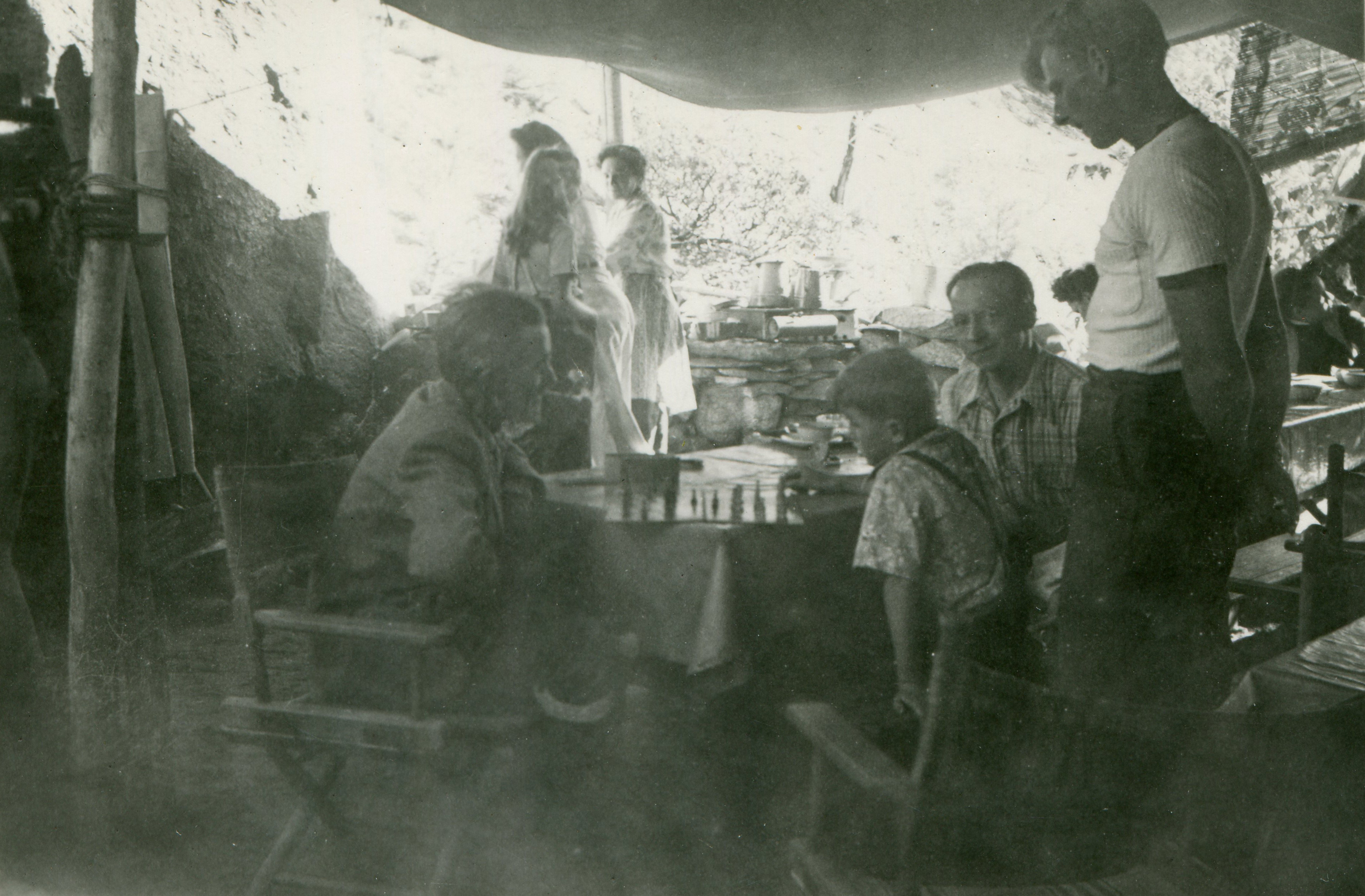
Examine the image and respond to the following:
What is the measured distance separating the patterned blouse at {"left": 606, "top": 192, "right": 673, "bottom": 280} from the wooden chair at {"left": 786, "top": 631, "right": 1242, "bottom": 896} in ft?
15.0

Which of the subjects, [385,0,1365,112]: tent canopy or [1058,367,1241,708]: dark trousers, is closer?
[1058,367,1241,708]: dark trousers

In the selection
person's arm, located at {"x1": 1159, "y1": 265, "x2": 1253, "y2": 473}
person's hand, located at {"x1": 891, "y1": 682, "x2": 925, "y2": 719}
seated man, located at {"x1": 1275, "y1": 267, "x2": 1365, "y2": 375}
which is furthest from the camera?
seated man, located at {"x1": 1275, "y1": 267, "x2": 1365, "y2": 375}

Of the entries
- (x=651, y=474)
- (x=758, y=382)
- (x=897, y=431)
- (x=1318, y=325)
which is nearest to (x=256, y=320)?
(x=651, y=474)

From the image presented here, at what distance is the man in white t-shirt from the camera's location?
5.49 ft

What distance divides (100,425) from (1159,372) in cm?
218

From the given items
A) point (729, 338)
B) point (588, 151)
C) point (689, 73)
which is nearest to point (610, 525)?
point (689, 73)

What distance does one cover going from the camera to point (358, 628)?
74.7 inches

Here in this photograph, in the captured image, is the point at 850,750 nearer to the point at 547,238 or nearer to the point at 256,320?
the point at 256,320

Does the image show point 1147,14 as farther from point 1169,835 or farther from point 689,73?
point 689,73

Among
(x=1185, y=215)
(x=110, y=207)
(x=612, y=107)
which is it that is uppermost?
(x=612, y=107)

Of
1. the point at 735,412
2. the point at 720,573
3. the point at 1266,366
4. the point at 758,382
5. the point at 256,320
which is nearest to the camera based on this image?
the point at 1266,366

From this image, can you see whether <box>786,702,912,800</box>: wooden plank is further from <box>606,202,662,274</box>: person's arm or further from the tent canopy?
<box>606,202,662,274</box>: person's arm

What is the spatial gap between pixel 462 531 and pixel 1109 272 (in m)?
1.29

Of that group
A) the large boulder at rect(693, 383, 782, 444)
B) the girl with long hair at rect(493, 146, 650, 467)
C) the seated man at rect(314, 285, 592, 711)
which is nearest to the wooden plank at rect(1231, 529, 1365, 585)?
the seated man at rect(314, 285, 592, 711)
